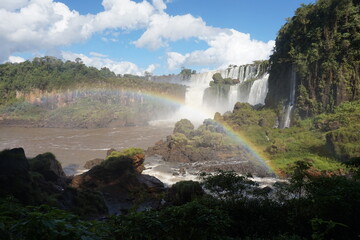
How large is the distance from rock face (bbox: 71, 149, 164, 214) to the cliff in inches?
1113

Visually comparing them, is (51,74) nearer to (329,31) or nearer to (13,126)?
(13,126)

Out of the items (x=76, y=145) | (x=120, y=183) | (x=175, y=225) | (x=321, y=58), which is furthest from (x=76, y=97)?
(x=175, y=225)

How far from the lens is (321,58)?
41062 millimetres

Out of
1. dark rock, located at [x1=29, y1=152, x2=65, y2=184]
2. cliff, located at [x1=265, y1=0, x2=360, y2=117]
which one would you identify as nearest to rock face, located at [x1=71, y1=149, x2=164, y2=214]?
dark rock, located at [x1=29, y1=152, x2=65, y2=184]

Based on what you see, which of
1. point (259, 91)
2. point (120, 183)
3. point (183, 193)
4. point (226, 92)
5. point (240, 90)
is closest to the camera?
point (183, 193)

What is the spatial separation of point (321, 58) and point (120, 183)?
33956 mm

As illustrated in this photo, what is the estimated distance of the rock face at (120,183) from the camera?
2072 centimetres

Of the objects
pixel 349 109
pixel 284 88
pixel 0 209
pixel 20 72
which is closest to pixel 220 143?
pixel 349 109

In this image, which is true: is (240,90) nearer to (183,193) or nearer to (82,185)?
(82,185)

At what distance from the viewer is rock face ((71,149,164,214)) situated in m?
20.7

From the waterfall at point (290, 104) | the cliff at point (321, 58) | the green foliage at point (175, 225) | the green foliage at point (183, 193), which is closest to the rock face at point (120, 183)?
the green foliage at point (183, 193)

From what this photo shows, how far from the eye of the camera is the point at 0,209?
4160 millimetres

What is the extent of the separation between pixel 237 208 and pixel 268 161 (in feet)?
71.3

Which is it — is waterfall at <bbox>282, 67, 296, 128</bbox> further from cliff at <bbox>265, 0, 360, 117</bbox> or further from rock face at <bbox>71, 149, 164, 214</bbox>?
rock face at <bbox>71, 149, 164, 214</bbox>
